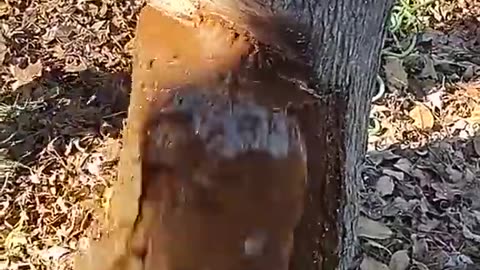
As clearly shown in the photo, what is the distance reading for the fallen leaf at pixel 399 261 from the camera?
7.16ft

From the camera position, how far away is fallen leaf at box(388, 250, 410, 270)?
2.18 meters

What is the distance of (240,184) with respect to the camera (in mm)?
1229

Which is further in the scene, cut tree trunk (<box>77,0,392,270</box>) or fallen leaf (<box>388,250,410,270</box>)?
fallen leaf (<box>388,250,410,270</box>)

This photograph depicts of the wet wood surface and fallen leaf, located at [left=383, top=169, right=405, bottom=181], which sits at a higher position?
the wet wood surface

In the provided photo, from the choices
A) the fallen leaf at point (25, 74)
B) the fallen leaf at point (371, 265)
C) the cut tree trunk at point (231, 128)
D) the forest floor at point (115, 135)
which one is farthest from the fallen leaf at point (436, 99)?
the cut tree trunk at point (231, 128)

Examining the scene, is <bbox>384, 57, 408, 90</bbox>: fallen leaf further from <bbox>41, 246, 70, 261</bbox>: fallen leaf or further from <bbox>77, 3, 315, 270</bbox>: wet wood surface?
<bbox>77, 3, 315, 270</bbox>: wet wood surface

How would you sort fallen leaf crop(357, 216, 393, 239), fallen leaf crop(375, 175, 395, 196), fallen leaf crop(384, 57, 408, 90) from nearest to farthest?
1. fallen leaf crop(357, 216, 393, 239)
2. fallen leaf crop(375, 175, 395, 196)
3. fallen leaf crop(384, 57, 408, 90)

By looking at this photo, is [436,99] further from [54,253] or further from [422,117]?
[54,253]

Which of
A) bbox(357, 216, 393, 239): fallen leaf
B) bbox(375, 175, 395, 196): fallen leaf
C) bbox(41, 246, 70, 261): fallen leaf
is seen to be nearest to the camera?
bbox(41, 246, 70, 261): fallen leaf

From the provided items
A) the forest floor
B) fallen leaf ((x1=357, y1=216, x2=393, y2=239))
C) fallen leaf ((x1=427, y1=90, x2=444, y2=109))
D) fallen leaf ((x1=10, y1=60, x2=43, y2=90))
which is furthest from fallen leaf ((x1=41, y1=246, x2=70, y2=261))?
fallen leaf ((x1=427, y1=90, x2=444, y2=109))

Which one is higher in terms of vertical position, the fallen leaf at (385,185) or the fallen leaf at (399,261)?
the fallen leaf at (385,185)

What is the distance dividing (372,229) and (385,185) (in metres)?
0.17

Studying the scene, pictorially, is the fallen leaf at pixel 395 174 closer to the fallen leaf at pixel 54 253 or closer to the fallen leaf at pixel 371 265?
the fallen leaf at pixel 371 265

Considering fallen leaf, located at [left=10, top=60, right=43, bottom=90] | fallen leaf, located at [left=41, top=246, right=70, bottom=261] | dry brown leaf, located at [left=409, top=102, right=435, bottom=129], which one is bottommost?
fallen leaf, located at [left=41, top=246, right=70, bottom=261]
